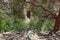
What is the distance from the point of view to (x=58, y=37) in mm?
2357

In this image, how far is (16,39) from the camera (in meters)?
2.25

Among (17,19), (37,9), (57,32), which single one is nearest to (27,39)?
(57,32)

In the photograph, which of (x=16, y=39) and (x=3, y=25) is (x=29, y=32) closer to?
(x=16, y=39)

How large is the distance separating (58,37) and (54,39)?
9 centimetres

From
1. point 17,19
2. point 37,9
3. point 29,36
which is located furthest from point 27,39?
point 17,19

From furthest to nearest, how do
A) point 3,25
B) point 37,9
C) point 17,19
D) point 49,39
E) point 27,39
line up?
point 17,19
point 3,25
point 37,9
point 49,39
point 27,39

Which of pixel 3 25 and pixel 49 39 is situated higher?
pixel 49 39

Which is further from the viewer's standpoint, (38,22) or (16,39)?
(38,22)

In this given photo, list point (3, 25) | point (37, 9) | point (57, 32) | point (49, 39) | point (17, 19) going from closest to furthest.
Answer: point (49, 39) < point (57, 32) < point (37, 9) < point (3, 25) < point (17, 19)

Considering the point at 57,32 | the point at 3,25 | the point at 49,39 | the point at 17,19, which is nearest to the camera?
the point at 49,39

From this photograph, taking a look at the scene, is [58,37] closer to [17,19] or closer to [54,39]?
[54,39]

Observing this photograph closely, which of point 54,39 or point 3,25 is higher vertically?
point 54,39

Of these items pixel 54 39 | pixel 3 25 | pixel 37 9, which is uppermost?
pixel 37 9

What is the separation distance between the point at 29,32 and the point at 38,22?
216cm
